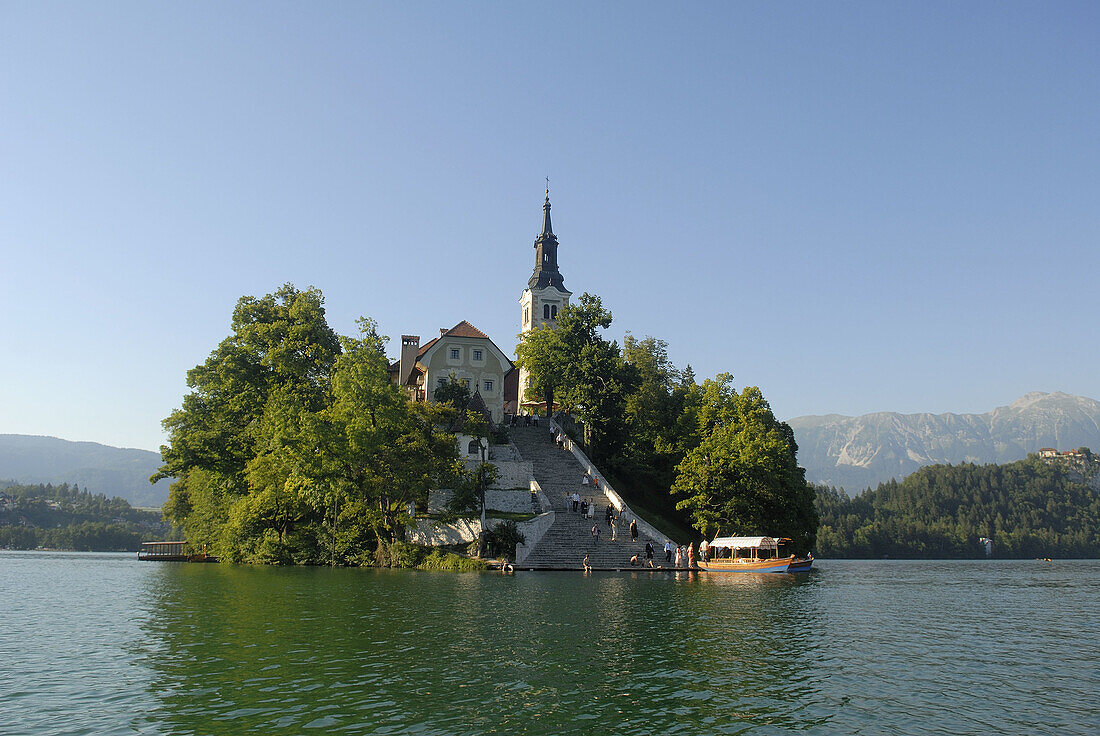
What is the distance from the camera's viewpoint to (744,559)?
2159 inches

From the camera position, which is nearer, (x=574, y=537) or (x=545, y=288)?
(x=574, y=537)

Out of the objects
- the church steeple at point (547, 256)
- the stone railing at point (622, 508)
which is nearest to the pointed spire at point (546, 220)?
the church steeple at point (547, 256)

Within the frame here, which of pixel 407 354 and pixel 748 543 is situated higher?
pixel 407 354

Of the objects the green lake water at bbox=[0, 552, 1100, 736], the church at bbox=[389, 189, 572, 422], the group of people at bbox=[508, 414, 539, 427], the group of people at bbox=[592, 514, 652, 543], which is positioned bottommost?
the green lake water at bbox=[0, 552, 1100, 736]

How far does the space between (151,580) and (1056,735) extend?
142 ft

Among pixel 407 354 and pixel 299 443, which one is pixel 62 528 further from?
pixel 299 443

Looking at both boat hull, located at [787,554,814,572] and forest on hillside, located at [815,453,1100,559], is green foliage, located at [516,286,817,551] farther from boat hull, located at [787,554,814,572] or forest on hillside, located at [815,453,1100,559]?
forest on hillside, located at [815,453,1100,559]

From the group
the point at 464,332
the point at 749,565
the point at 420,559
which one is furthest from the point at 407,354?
the point at 749,565

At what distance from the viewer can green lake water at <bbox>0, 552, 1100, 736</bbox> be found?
13180mm

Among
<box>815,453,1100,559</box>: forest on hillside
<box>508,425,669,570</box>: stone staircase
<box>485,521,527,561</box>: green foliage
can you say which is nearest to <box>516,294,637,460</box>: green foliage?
<box>508,425,669,570</box>: stone staircase

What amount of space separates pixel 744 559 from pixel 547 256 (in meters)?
74.5

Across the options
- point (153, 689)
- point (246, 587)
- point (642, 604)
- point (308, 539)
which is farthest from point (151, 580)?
point (153, 689)

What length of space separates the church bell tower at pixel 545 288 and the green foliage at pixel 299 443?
52789 mm

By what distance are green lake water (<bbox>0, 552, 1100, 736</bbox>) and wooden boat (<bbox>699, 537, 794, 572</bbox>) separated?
64.1 feet
